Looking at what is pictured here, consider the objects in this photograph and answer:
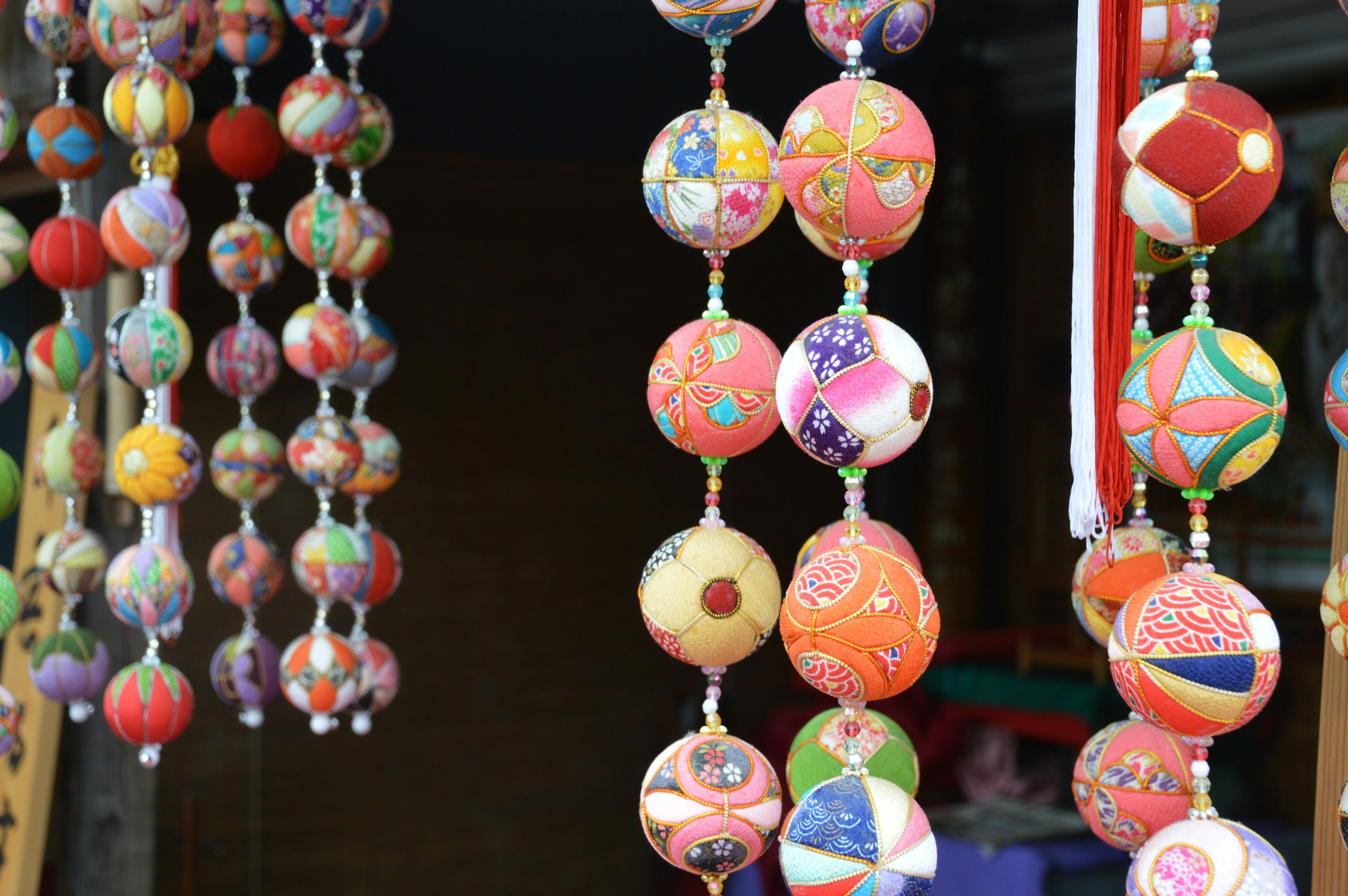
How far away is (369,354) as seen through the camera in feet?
4.99

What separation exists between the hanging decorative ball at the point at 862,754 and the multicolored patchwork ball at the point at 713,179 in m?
0.35

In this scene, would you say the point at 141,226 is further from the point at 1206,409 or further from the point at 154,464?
the point at 1206,409

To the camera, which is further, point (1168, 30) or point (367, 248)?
point (367, 248)

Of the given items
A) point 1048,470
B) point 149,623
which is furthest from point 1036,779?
Answer: point 149,623

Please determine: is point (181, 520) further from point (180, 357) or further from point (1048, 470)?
point (1048, 470)

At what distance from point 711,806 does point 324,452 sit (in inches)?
29.3

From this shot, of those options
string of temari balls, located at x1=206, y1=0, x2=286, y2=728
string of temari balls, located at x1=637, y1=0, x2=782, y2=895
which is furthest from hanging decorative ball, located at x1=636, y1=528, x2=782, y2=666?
string of temari balls, located at x1=206, y1=0, x2=286, y2=728

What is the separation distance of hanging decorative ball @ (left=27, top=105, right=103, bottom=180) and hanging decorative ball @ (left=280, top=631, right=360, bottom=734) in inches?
21.4

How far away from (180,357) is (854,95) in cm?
84

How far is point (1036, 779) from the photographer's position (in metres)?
3.28

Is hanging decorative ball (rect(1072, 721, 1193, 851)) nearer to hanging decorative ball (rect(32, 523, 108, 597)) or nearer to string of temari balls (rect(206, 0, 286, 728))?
string of temari balls (rect(206, 0, 286, 728))

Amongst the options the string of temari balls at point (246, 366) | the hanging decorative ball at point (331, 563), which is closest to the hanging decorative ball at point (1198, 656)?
the hanging decorative ball at point (331, 563)

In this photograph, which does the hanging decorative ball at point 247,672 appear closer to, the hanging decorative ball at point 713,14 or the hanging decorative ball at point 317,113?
the hanging decorative ball at point 317,113

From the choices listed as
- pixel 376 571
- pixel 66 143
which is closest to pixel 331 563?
pixel 376 571
